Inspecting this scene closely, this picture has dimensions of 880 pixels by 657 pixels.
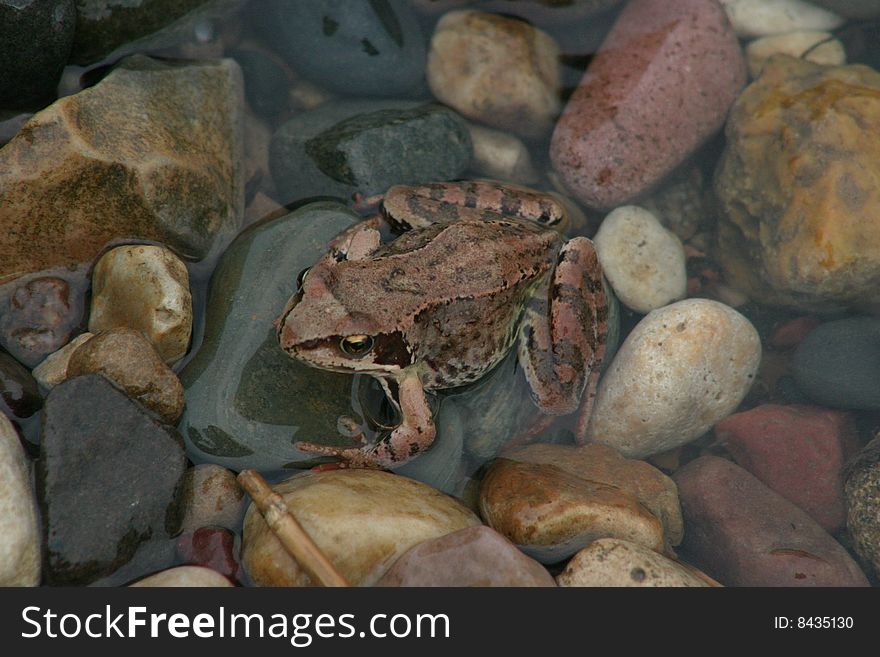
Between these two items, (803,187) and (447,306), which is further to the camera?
(803,187)

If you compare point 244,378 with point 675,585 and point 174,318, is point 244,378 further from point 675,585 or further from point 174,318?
point 675,585

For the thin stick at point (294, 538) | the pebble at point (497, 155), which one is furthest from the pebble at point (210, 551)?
the pebble at point (497, 155)

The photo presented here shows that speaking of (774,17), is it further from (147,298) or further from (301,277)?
(147,298)

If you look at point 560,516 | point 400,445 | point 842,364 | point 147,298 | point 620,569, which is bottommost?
point 842,364

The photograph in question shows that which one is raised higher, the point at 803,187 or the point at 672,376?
the point at 803,187

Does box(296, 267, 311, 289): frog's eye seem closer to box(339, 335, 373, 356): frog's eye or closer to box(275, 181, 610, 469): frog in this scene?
box(275, 181, 610, 469): frog

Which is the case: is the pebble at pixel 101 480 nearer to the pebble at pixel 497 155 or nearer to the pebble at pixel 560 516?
the pebble at pixel 560 516

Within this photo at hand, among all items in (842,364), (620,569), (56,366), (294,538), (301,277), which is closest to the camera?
(294,538)

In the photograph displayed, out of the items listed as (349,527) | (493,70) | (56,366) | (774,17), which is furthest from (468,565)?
(774,17)
